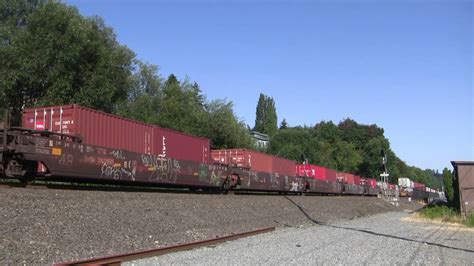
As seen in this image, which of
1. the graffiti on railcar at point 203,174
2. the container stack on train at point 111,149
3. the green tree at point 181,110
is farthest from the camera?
the green tree at point 181,110

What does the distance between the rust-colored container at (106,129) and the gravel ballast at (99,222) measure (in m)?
3.29

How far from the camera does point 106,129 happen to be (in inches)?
793

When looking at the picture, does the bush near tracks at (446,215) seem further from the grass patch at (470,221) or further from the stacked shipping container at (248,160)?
the stacked shipping container at (248,160)

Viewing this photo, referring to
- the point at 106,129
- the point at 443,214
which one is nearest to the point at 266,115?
the point at 443,214

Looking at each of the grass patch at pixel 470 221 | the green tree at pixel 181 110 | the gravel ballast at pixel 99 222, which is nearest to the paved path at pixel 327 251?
the gravel ballast at pixel 99 222

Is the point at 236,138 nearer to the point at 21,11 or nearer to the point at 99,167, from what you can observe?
the point at 21,11

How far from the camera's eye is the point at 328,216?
2956 centimetres

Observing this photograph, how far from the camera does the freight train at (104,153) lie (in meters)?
15.8

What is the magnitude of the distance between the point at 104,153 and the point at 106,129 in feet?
5.38

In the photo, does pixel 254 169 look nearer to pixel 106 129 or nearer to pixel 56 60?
pixel 56 60

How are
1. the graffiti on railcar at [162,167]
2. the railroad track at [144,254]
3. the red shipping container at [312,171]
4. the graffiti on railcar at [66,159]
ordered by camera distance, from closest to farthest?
the railroad track at [144,254] < the graffiti on railcar at [66,159] < the graffiti on railcar at [162,167] < the red shipping container at [312,171]

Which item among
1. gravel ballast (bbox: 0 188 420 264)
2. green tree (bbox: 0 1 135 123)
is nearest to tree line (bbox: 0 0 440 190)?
green tree (bbox: 0 1 135 123)

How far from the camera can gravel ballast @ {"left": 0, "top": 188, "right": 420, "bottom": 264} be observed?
10805 mm

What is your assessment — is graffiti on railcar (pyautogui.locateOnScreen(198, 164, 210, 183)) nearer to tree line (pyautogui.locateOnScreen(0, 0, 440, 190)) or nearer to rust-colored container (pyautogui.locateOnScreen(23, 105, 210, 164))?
rust-colored container (pyautogui.locateOnScreen(23, 105, 210, 164))
